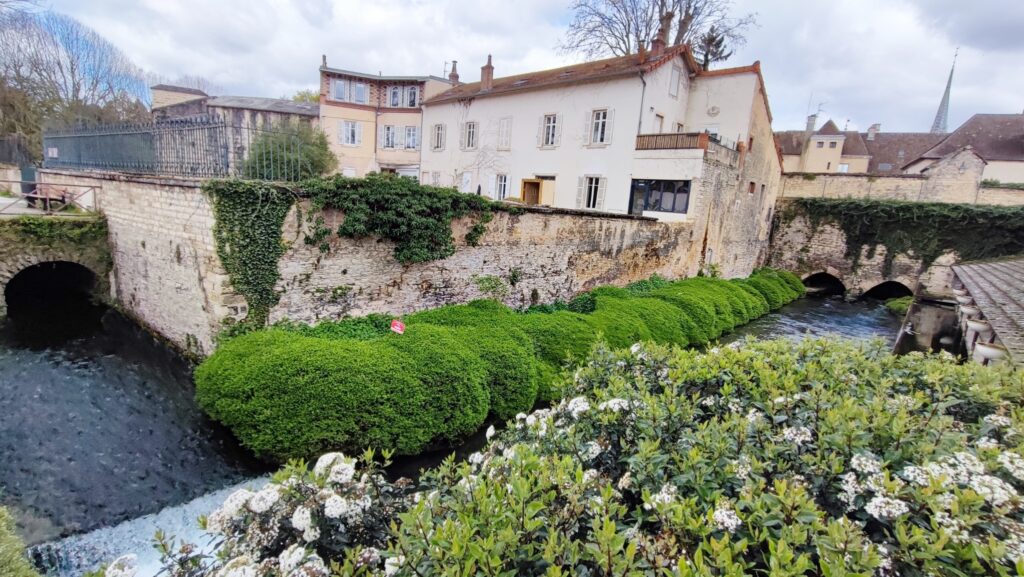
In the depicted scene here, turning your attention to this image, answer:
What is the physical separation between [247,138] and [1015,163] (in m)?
40.5

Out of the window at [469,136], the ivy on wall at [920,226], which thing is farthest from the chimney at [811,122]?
the window at [469,136]

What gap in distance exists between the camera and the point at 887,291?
2470 centimetres

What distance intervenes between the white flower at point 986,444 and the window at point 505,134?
20.4 m

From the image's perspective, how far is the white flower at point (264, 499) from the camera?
263cm

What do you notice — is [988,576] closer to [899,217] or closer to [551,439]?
[551,439]

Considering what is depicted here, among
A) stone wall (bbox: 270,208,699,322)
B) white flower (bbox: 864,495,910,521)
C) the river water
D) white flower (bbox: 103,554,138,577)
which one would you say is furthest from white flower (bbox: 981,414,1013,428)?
stone wall (bbox: 270,208,699,322)

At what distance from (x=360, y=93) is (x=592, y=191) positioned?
1689 centimetres

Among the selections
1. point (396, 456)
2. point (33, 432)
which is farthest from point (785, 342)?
point (33, 432)

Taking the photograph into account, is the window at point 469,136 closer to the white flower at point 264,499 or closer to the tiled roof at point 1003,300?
the tiled roof at point 1003,300

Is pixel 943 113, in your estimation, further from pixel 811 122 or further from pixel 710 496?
pixel 710 496

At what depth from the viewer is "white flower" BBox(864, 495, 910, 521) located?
1962 mm

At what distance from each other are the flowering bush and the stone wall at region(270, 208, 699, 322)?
605 cm

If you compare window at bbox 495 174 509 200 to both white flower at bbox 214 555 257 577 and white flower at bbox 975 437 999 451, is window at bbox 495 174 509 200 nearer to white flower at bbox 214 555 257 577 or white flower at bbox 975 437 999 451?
white flower at bbox 975 437 999 451

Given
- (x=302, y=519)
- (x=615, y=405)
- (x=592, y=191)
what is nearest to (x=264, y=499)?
(x=302, y=519)
